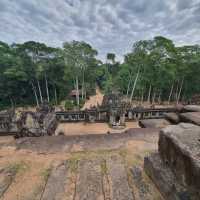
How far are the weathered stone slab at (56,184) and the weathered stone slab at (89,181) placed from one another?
16 centimetres

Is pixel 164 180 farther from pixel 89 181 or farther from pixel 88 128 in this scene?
pixel 88 128

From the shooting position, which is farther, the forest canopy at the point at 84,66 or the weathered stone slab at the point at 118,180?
the forest canopy at the point at 84,66

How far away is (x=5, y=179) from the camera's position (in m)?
1.43

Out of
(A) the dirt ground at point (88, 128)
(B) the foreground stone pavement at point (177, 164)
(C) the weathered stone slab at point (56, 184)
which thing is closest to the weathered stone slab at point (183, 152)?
(B) the foreground stone pavement at point (177, 164)

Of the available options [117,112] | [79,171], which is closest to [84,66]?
[117,112]

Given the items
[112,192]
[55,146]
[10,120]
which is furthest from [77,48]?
[112,192]

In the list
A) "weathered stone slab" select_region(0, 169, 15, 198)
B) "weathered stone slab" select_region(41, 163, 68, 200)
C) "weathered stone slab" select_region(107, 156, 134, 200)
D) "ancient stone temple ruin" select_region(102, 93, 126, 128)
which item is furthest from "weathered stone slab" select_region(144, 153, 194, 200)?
"ancient stone temple ruin" select_region(102, 93, 126, 128)

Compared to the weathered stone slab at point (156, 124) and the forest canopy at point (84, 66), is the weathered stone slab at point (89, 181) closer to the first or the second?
the weathered stone slab at point (156, 124)

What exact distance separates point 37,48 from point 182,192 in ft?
61.4

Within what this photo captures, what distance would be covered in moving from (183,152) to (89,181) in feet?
3.26

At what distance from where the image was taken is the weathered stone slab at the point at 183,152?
2.87 feet

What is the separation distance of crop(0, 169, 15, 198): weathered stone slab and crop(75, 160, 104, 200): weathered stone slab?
0.75 metres

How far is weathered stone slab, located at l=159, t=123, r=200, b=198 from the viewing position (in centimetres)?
88

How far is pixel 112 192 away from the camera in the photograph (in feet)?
4.07
